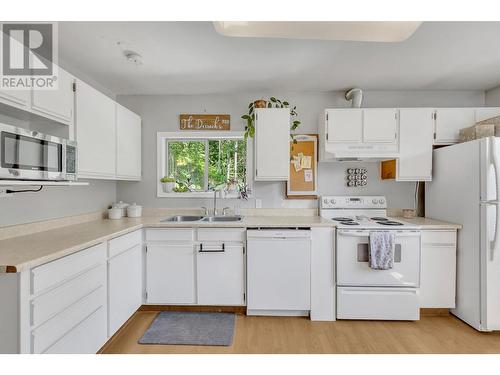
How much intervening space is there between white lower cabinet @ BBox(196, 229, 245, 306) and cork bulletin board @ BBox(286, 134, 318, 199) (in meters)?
1.00

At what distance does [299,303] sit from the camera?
2598 mm

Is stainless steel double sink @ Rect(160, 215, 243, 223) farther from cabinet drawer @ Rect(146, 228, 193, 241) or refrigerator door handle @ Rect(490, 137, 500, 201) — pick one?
refrigerator door handle @ Rect(490, 137, 500, 201)

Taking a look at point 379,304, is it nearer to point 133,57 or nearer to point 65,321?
point 65,321

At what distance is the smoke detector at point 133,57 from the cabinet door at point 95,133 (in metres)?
0.40

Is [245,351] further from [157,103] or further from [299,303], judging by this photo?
[157,103]

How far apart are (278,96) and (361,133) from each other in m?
1.06

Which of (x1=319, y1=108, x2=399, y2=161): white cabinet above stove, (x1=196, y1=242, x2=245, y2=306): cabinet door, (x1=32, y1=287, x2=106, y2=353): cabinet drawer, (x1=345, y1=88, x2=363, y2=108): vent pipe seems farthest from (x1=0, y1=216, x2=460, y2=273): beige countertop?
(x1=345, y1=88, x2=363, y2=108): vent pipe

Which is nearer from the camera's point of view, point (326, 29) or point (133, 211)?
point (326, 29)

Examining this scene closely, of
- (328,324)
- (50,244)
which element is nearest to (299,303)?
(328,324)

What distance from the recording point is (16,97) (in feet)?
5.30

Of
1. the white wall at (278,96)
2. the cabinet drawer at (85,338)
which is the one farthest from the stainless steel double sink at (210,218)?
the cabinet drawer at (85,338)

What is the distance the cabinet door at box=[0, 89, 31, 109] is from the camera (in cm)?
154

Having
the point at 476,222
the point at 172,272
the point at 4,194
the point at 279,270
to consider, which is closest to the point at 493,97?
the point at 476,222

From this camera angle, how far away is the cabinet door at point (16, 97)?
5.07ft
